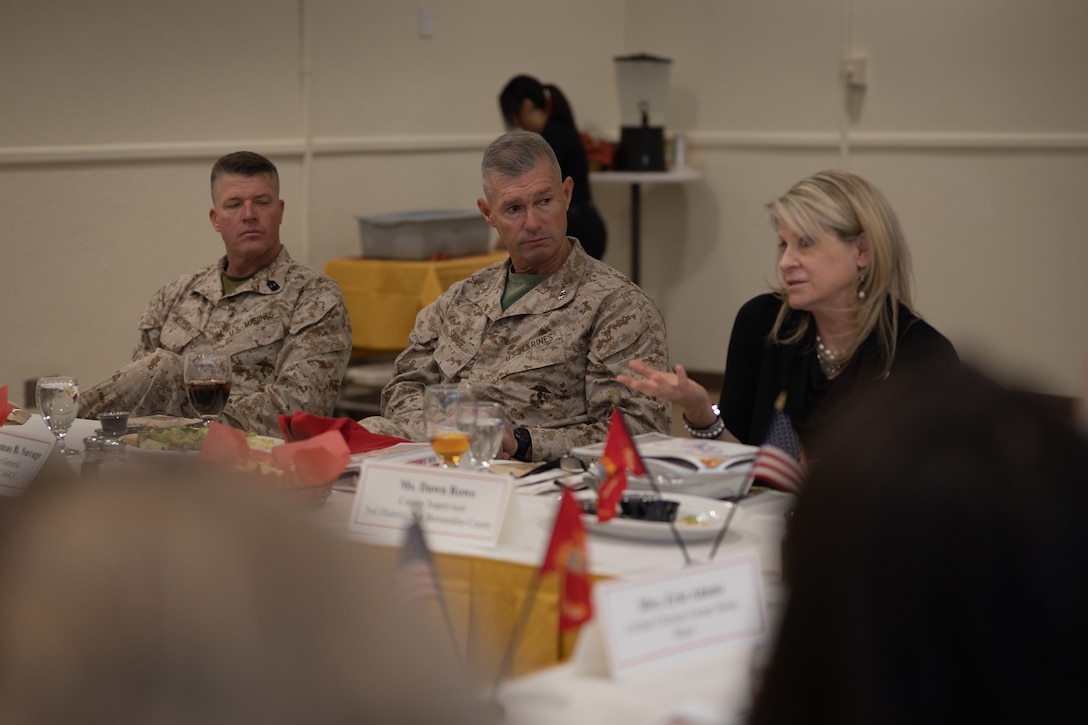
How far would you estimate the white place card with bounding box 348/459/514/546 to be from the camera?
1.84 m

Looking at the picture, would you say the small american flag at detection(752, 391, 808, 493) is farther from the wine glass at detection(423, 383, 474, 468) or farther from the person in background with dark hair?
the person in background with dark hair

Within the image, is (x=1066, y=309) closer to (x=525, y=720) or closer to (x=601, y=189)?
(x=601, y=189)

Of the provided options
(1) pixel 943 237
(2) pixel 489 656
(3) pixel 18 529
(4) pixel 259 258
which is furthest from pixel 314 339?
(1) pixel 943 237

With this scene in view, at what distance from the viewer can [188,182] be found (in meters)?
5.56

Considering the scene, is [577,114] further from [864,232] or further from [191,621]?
[191,621]

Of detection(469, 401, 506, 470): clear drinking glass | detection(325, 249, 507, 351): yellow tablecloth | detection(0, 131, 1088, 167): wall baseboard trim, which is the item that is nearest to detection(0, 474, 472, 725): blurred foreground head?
detection(469, 401, 506, 470): clear drinking glass

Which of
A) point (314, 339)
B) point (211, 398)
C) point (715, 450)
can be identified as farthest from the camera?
point (314, 339)

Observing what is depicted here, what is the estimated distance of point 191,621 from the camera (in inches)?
19.5

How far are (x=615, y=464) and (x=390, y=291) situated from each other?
13.6 ft

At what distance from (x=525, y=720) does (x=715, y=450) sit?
1041 millimetres

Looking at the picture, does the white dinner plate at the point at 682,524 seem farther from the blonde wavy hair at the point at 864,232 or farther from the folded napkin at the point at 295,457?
the blonde wavy hair at the point at 864,232

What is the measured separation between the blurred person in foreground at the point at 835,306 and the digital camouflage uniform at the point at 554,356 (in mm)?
279

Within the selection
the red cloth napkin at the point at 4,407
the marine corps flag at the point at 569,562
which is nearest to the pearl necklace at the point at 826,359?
the marine corps flag at the point at 569,562

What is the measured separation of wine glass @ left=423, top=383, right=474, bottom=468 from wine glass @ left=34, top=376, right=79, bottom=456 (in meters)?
0.79
